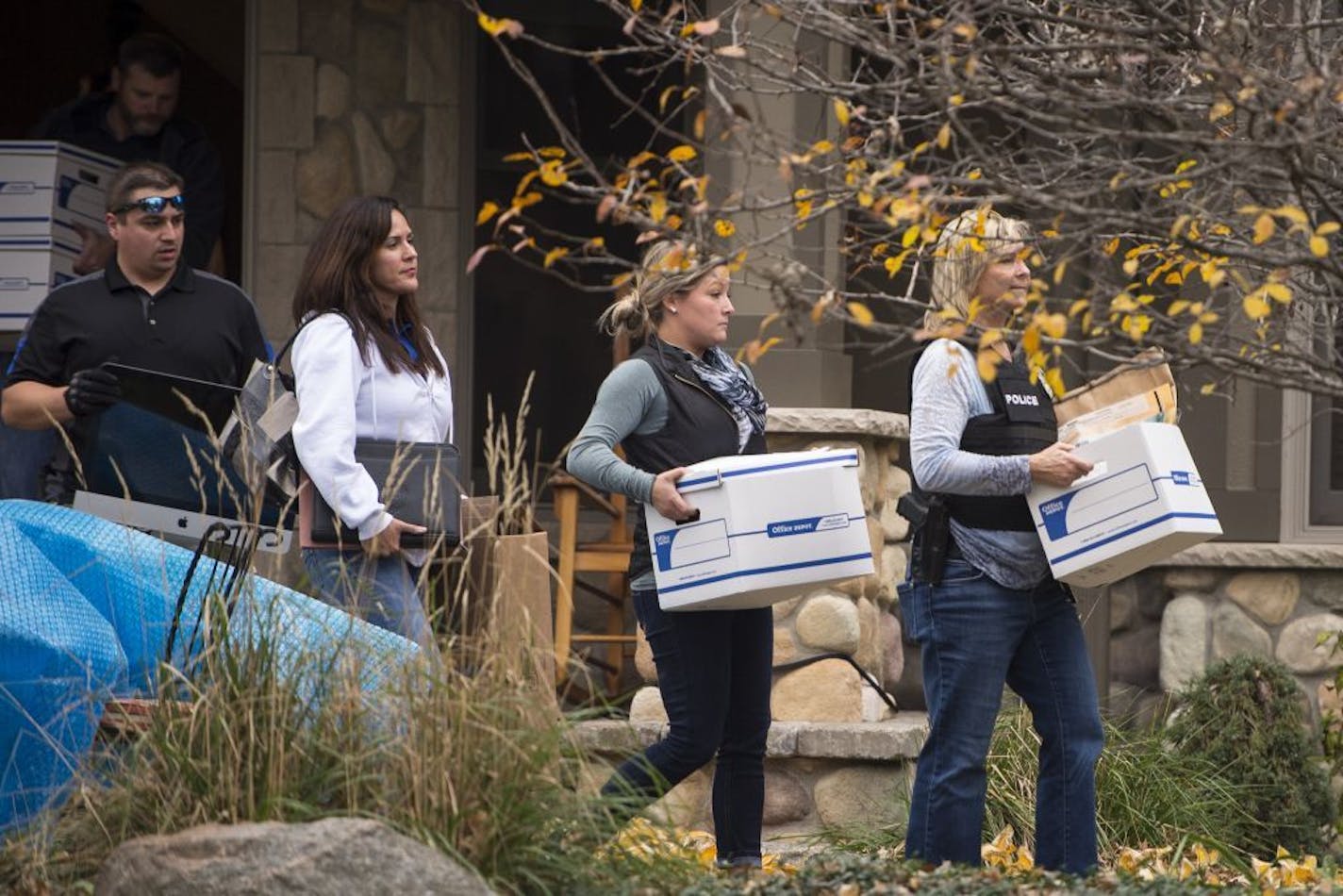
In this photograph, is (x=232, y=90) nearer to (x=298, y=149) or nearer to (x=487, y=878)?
(x=298, y=149)

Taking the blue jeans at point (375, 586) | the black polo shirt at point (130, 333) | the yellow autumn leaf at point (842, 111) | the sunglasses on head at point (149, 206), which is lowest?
the blue jeans at point (375, 586)

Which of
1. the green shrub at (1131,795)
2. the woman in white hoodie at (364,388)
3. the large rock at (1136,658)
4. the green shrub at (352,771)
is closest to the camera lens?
the green shrub at (352,771)

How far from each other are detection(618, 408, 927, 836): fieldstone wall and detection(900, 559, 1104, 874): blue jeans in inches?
62.0

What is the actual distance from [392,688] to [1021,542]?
1.70 meters

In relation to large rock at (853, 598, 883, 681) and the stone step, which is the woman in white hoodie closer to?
the stone step

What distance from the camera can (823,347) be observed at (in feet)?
24.6

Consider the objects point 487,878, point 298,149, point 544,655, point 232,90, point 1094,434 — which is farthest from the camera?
point 232,90

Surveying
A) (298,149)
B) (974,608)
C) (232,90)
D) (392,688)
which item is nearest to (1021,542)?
(974,608)

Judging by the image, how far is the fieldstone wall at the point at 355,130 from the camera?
8133 mm

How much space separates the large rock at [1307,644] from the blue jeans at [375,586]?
12.6 ft

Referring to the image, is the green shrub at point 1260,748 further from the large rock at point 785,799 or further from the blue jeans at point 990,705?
the blue jeans at point 990,705

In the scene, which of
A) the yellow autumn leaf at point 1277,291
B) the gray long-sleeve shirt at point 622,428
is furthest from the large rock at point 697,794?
the yellow autumn leaf at point 1277,291

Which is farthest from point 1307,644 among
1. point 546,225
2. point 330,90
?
point 330,90

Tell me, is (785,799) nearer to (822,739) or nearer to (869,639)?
(822,739)
